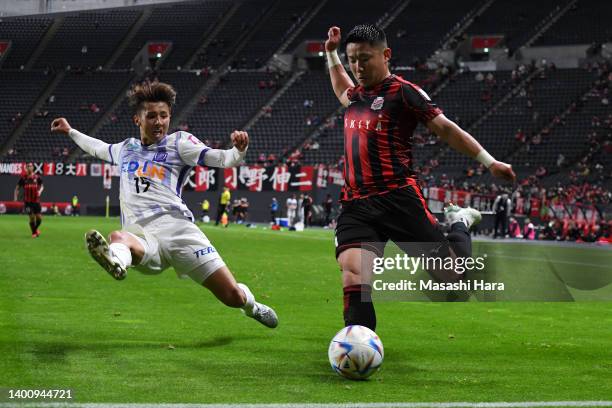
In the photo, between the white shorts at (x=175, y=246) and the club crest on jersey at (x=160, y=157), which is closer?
the white shorts at (x=175, y=246)

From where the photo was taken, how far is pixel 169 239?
773cm

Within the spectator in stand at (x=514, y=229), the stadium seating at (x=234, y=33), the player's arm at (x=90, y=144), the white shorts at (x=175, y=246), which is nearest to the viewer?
the white shorts at (x=175, y=246)

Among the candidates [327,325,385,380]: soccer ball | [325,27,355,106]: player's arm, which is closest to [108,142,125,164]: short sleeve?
[325,27,355,106]: player's arm

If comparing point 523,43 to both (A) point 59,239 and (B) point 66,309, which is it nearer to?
(A) point 59,239

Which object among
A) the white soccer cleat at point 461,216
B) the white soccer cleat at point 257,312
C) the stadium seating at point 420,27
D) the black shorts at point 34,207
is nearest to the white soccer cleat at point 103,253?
the white soccer cleat at point 257,312

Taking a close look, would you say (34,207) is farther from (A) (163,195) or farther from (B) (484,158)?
(B) (484,158)

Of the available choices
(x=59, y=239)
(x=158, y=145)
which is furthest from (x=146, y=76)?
(x=158, y=145)

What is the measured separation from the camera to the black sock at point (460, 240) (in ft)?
25.5

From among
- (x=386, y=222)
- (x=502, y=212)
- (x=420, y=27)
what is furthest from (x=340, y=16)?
(x=386, y=222)

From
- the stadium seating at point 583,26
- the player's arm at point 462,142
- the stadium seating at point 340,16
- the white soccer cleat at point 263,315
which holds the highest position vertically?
the stadium seating at point 340,16

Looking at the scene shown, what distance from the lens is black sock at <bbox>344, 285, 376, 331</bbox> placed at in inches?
261

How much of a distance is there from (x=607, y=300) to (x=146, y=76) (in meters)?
55.1

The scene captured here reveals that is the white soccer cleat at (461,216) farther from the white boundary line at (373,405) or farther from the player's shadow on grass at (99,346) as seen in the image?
the white boundary line at (373,405)

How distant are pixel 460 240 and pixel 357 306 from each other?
217cm
